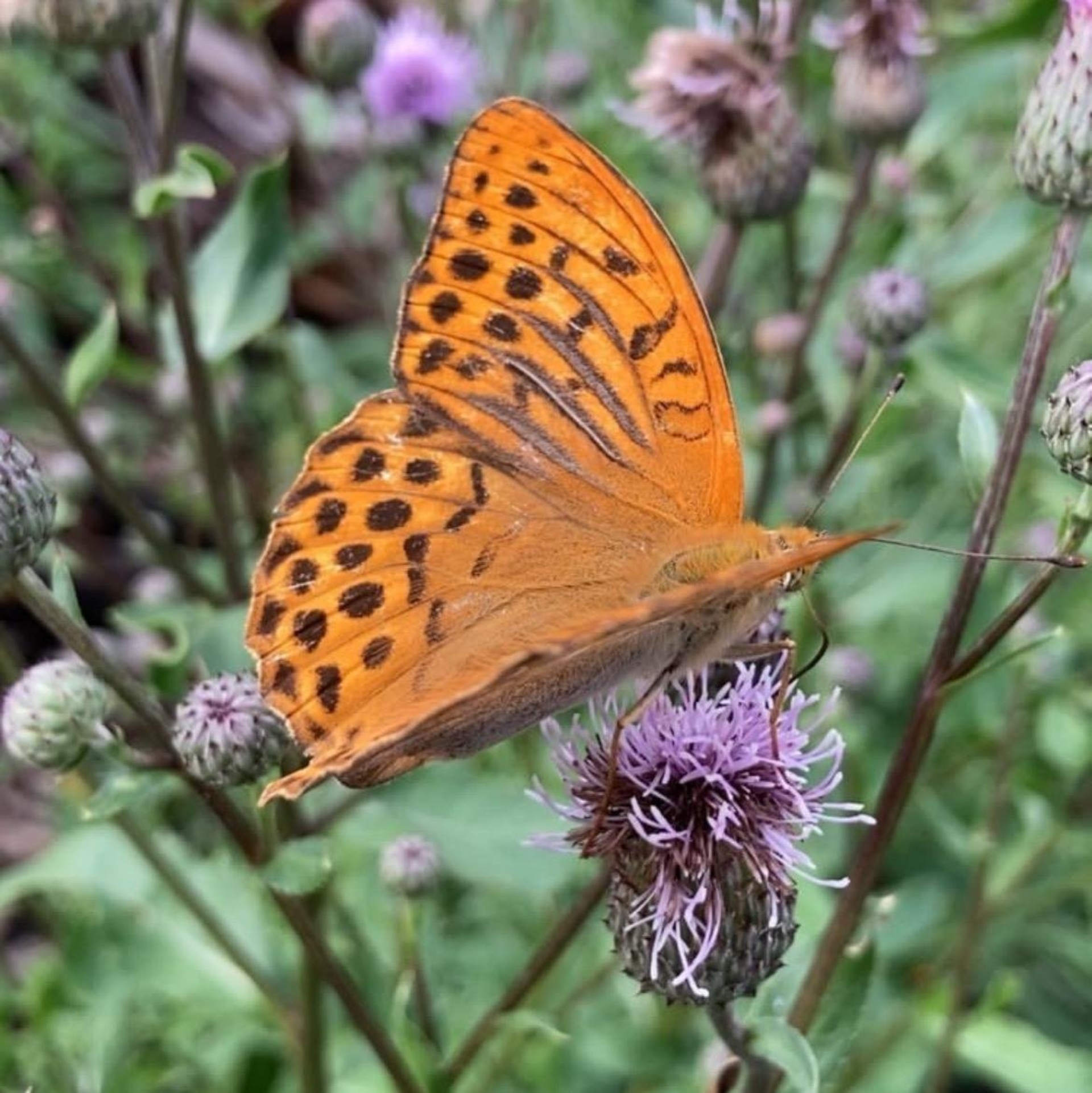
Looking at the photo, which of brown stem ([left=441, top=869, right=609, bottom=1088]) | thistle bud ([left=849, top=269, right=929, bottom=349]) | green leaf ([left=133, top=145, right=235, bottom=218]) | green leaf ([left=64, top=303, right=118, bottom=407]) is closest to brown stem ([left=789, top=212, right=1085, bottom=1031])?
brown stem ([left=441, top=869, right=609, bottom=1088])

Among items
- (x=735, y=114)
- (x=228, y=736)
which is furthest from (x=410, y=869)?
(x=735, y=114)

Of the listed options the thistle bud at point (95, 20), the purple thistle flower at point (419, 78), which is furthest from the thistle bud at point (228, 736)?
the purple thistle flower at point (419, 78)

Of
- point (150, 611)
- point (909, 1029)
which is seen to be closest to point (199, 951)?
point (150, 611)

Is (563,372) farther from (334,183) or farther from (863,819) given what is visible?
(334,183)

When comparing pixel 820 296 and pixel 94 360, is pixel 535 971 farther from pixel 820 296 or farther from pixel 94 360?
pixel 820 296

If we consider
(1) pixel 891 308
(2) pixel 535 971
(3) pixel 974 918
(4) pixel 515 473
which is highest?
(1) pixel 891 308

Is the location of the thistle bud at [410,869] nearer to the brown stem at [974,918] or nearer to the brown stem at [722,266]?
the brown stem at [974,918]
